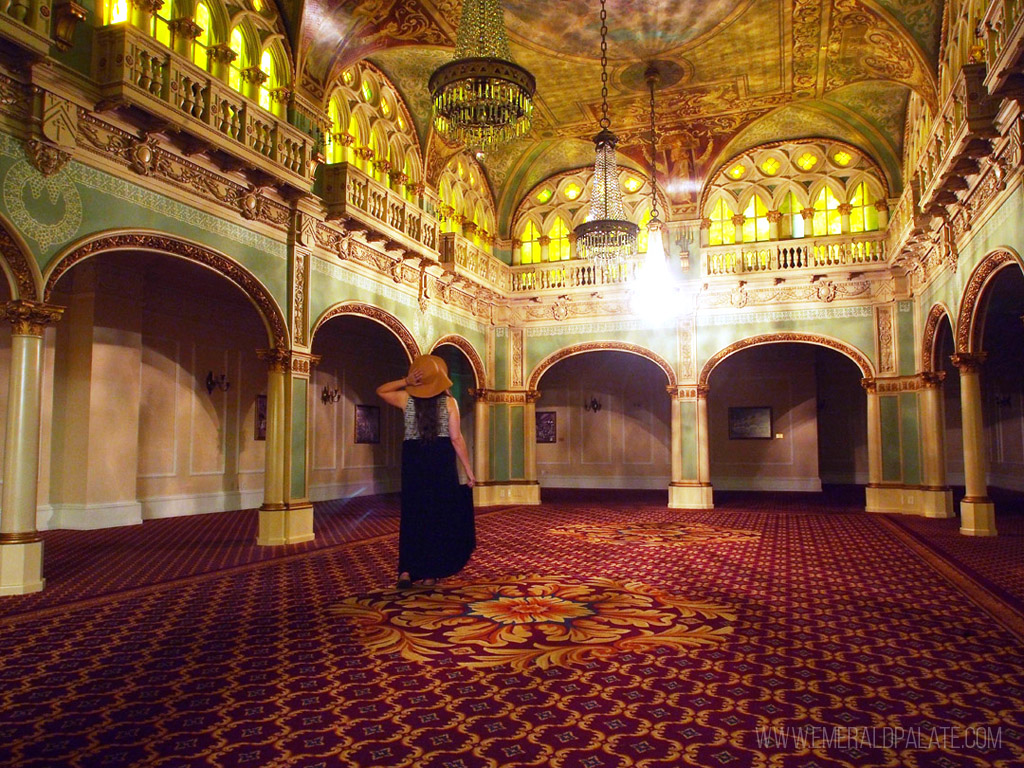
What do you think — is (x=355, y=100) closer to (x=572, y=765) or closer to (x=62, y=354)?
(x=62, y=354)

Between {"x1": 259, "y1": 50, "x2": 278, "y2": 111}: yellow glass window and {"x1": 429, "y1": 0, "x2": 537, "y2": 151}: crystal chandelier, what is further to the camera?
{"x1": 259, "y1": 50, "x2": 278, "y2": 111}: yellow glass window

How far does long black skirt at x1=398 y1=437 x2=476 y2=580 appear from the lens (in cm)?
580

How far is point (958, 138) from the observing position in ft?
26.5

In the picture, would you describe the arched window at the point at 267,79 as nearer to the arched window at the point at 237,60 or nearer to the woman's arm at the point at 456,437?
the arched window at the point at 237,60

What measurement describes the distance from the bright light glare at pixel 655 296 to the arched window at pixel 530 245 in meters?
2.61

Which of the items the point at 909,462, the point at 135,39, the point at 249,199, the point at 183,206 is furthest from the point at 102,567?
the point at 909,462

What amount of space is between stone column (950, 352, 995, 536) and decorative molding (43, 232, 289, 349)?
9233mm

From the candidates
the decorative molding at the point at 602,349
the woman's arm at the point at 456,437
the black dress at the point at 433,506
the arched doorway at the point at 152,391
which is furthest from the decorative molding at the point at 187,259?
the decorative molding at the point at 602,349

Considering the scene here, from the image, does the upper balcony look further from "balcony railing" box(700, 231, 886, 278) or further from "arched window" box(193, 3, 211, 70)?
"arched window" box(193, 3, 211, 70)

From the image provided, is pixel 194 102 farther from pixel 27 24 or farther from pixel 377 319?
pixel 377 319

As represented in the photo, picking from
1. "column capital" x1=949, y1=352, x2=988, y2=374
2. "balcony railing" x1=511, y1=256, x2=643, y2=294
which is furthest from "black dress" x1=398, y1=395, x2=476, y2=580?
"balcony railing" x1=511, y1=256, x2=643, y2=294

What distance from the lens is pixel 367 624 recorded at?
4.98 meters

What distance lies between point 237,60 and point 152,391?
5.97m

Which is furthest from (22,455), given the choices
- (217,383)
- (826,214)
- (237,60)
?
(826,214)
